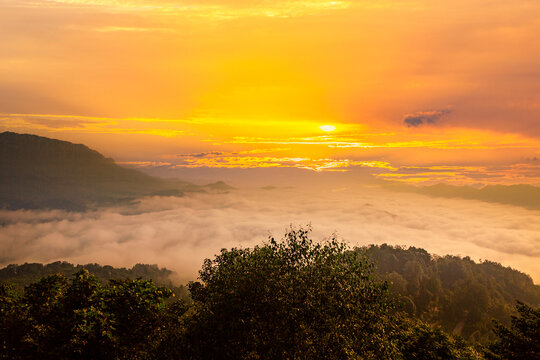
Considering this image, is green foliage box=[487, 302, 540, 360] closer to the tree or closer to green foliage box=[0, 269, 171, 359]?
the tree

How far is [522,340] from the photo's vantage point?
3619 cm

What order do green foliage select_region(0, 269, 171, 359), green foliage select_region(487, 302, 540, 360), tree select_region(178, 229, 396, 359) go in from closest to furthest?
tree select_region(178, 229, 396, 359)
green foliage select_region(0, 269, 171, 359)
green foliage select_region(487, 302, 540, 360)

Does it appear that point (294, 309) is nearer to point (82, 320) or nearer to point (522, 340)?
point (82, 320)

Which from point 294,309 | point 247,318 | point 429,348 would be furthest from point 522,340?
point 247,318

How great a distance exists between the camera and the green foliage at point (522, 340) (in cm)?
3481

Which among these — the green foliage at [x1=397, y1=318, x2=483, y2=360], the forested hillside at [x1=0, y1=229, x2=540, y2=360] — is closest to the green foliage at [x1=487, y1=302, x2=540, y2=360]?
the forested hillside at [x1=0, y1=229, x2=540, y2=360]

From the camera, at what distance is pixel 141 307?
36.0 m

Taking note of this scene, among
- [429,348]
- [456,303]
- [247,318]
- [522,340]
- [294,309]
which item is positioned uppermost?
[294,309]

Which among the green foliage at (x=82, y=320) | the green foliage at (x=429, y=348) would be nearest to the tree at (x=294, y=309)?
the green foliage at (x=82, y=320)

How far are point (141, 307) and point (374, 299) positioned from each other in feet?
70.5

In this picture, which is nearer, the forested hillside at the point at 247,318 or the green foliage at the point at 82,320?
the forested hillside at the point at 247,318

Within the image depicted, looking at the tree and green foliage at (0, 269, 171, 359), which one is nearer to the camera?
the tree

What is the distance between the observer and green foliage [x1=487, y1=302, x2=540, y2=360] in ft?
114

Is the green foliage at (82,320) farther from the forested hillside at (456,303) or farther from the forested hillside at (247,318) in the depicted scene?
the forested hillside at (456,303)
